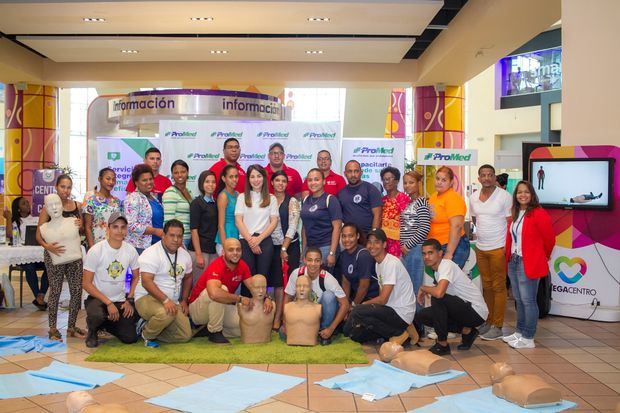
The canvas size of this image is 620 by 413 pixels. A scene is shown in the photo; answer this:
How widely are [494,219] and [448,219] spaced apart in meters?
0.46

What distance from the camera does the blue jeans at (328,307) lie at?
5.82 metres

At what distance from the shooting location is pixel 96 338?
5.75m

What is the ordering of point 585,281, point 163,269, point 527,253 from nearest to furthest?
point 163,269 → point 527,253 → point 585,281

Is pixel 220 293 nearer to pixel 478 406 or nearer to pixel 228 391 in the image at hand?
pixel 228 391

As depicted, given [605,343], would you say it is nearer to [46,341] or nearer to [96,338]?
[96,338]

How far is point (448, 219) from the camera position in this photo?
6062 mm

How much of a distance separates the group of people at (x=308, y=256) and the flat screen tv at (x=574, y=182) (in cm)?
120

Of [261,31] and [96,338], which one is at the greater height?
[261,31]

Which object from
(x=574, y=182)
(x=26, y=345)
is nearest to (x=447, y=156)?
(x=574, y=182)

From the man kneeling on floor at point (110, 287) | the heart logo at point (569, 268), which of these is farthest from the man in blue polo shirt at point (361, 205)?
the heart logo at point (569, 268)

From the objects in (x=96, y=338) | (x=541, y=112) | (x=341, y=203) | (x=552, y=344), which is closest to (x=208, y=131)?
(x=341, y=203)

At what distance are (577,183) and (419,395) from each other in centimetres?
363

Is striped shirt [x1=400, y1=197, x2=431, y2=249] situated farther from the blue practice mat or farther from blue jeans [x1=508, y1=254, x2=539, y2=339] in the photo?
the blue practice mat

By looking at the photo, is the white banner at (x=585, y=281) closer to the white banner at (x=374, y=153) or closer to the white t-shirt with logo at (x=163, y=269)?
the white banner at (x=374, y=153)
